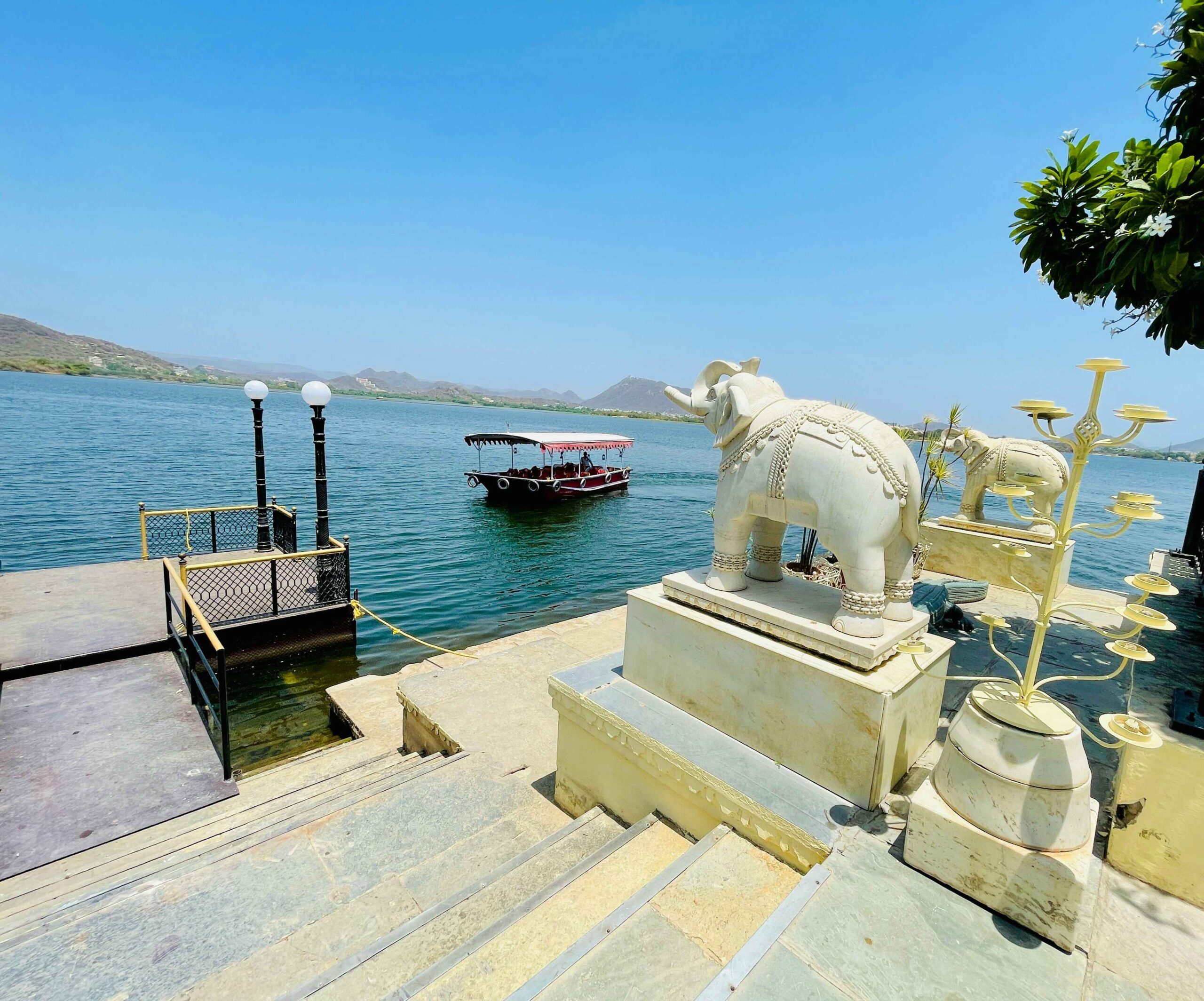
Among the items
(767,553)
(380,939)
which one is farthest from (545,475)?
(380,939)

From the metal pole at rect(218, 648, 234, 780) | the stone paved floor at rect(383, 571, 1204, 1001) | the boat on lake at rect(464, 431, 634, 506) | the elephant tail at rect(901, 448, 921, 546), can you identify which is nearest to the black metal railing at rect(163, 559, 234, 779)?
the metal pole at rect(218, 648, 234, 780)

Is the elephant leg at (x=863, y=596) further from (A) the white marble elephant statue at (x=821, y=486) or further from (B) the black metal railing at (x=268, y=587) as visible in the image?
(B) the black metal railing at (x=268, y=587)

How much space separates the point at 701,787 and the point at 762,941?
1.00m

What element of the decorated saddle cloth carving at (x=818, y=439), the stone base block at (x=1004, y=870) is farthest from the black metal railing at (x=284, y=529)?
the stone base block at (x=1004, y=870)

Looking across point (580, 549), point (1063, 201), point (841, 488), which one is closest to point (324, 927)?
point (841, 488)

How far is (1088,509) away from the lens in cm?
3722

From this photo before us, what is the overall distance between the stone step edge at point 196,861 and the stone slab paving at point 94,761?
46.1 inches

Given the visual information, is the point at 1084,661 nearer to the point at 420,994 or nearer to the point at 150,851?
the point at 420,994

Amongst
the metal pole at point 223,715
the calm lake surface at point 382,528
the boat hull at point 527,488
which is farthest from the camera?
the boat hull at point 527,488

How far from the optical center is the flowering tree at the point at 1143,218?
3254 mm

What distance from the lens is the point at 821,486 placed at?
3.23 meters

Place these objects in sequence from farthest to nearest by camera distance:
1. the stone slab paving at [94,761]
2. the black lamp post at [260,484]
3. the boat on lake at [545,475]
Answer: the boat on lake at [545,475] → the black lamp post at [260,484] → the stone slab paving at [94,761]

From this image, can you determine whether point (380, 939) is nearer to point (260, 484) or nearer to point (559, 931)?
point (559, 931)

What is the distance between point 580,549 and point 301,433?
48.7 m
